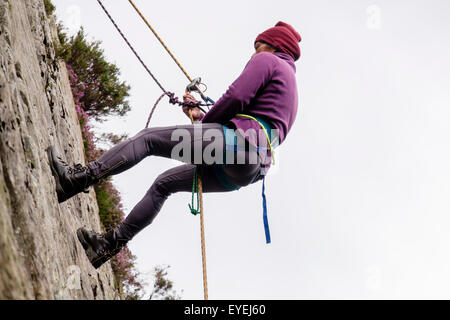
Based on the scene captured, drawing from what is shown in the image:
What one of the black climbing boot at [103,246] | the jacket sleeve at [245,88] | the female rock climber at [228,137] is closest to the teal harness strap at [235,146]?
the female rock climber at [228,137]

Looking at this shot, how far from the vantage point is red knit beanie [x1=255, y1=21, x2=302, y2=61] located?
4.26m

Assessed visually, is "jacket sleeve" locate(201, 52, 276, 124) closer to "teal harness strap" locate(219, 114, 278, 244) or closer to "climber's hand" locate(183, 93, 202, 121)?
"teal harness strap" locate(219, 114, 278, 244)

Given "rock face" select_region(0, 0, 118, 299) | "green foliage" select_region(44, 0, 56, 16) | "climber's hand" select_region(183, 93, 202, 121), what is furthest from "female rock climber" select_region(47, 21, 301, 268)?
"green foliage" select_region(44, 0, 56, 16)

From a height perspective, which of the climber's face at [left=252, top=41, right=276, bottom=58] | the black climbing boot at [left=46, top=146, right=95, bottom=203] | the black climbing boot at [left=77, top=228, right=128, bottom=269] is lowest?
the black climbing boot at [left=77, top=228, right=128, bottom=269]

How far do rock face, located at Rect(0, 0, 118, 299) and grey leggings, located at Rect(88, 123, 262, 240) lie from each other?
1.60 feet

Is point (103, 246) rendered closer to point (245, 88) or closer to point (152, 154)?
point (152, 154)

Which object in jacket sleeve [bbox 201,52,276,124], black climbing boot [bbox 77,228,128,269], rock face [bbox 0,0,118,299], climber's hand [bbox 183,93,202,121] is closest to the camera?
rock face [bbox 0,0,118,299]

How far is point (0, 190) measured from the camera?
8.42 feet

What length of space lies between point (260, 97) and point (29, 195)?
1.97m

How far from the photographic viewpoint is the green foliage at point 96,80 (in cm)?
1001

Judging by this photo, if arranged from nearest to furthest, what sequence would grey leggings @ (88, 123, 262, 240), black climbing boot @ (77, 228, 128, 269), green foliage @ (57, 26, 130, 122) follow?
grey leggings @ (88, 123, 262, 240), black climbing boot @ (77, 228, 128, 269), green foliage @ (57, 26, 130, 122)
